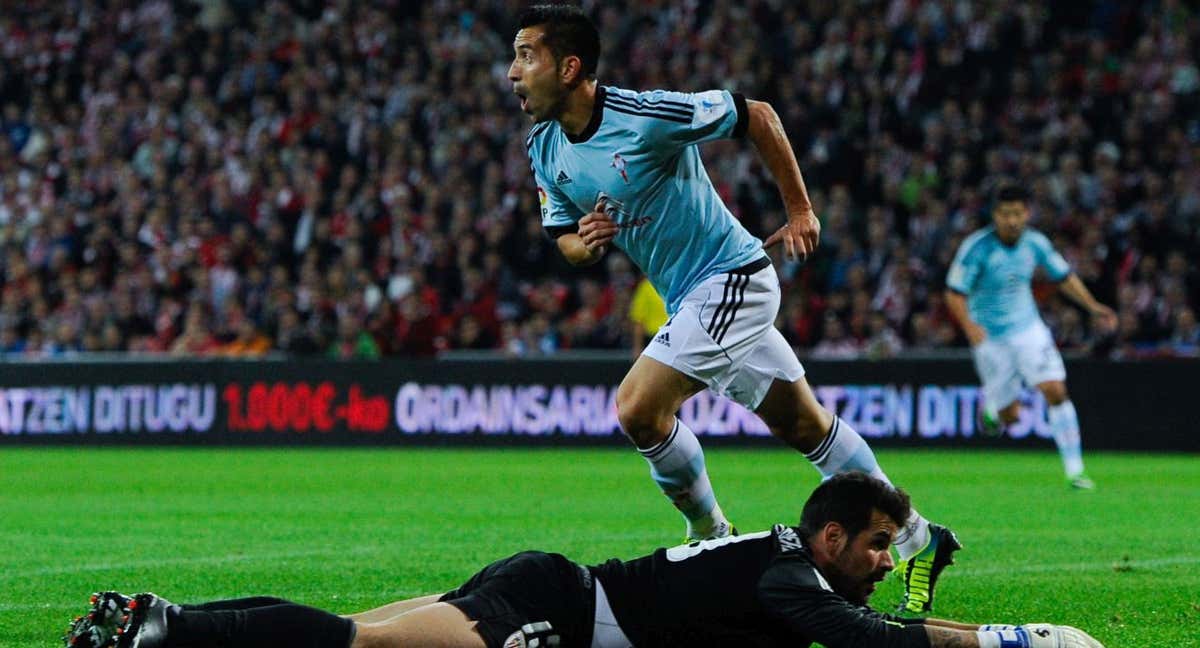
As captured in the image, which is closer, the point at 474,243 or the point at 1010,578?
the point at 1010,578

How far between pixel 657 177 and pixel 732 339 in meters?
0.69

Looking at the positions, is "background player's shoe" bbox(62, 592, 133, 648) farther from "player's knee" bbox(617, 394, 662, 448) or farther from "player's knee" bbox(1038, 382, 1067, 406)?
"player's knee" bbox(1038, 382, 1067, 406)

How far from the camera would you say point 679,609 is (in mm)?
5324

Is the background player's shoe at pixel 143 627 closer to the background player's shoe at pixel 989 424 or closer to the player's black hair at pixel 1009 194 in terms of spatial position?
the player's black hair at pixel 1009 194

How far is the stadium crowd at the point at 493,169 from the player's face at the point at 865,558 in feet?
44.6

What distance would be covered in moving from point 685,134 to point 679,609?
228 cm

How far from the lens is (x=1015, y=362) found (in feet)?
48.3

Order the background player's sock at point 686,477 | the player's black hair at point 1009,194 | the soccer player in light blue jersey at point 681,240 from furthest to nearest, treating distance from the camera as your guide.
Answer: the player's black hair at point 1009,194 < the background player's sock at point 686,477 < the soccer player in light blue jersey at point 681,240

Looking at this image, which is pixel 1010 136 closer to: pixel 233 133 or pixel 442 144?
pixel 442 144

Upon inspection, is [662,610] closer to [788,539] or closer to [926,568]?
[788,539]

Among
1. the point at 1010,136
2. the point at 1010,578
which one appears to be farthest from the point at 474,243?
the point at 1010,578

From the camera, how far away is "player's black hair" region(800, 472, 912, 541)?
525cm

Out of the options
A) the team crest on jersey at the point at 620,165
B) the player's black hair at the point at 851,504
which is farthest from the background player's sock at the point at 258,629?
the team crest on jersey at the point at 620,165

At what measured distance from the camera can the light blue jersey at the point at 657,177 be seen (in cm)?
700
